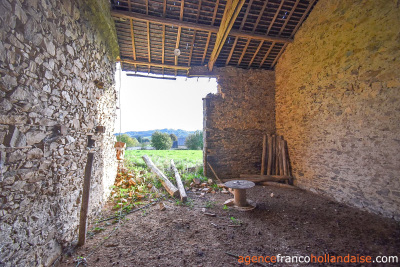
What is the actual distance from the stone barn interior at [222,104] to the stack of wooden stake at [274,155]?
0.92ft

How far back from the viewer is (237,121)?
25.7 ft

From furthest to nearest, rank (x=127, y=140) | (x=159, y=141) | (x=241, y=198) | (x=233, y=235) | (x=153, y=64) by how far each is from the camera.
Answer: (x=127, y=140) < (x=159, y=141) < (x=153, y=64) < (x=241, y=198) < (x=233, y=235)

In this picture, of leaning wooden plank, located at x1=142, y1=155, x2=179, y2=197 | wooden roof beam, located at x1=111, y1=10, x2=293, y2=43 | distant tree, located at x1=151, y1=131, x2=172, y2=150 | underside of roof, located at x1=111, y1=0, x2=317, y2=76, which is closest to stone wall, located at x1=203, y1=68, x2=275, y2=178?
underside of roof, located at x1=111, y1=0, x2=317, y2=76

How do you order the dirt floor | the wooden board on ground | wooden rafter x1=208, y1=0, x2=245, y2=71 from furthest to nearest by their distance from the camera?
the wooden board on ground
wooden rafter x1=208, y1=0, x2=245, y2=71
the dirt floor

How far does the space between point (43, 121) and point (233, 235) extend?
3.78 m

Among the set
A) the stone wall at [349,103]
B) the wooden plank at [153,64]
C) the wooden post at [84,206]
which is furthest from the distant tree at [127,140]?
the stone wall at [349,103]

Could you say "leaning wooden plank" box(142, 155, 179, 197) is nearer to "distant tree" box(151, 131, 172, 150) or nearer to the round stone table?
the round stone table

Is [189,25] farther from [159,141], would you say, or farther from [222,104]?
[159,141]

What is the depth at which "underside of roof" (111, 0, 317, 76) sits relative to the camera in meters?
5.76

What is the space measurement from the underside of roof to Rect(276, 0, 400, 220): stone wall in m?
0.99

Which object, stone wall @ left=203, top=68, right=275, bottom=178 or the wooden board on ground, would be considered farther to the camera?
stone wall @ left=203, top=68, right=275, bottom=178

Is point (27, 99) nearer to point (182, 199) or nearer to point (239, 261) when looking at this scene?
point (239, 261)

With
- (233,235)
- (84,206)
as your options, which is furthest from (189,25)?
(233,235)

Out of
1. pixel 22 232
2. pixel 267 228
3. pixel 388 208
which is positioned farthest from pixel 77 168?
pixel 388 208
